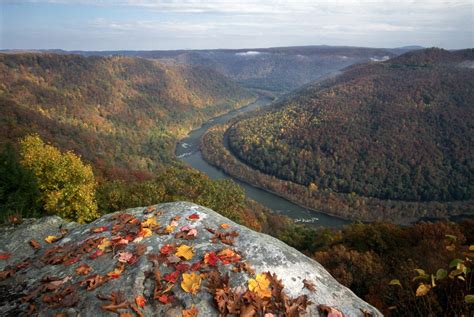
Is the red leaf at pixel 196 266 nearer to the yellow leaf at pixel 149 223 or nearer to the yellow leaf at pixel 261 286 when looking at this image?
the yellow leaf at pixel 261 286

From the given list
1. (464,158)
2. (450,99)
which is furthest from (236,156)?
(450,99)

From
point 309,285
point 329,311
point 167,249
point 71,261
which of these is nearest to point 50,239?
point 71,261

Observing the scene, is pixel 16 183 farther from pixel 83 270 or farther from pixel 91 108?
pixel 91 108

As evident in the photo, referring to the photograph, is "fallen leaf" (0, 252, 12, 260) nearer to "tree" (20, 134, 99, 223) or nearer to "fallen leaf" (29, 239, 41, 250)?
"fallen leaf" (29, 239, 41, 250)

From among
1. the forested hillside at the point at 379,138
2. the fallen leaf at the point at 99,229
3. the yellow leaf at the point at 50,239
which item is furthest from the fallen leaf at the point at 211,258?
the forested hillside at the point at 379,138

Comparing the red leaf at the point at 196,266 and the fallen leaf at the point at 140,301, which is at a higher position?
the red leaf at the point at 196,266

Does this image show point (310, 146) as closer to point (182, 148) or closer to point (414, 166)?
point (414, 166)
